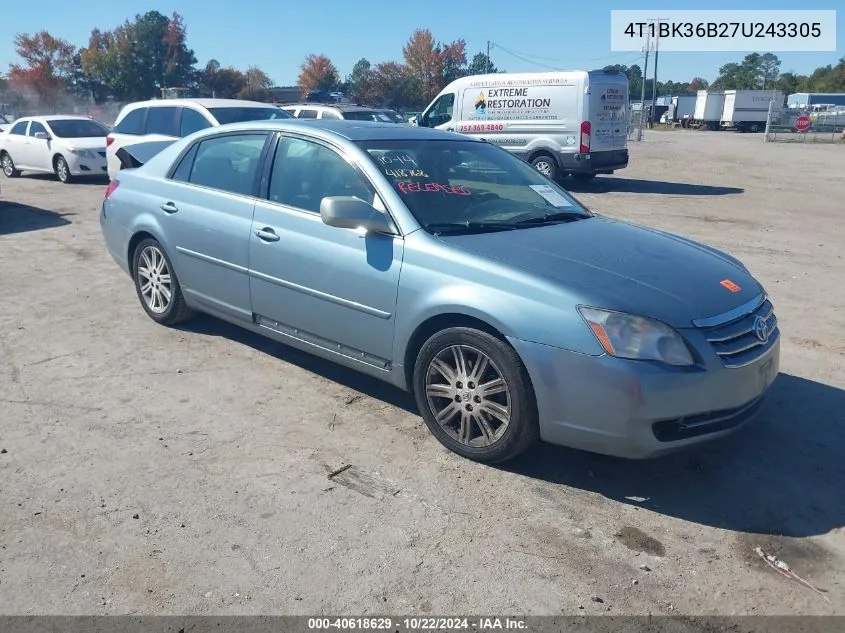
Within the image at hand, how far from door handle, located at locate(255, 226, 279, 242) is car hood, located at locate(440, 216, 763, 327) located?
48.8 inches

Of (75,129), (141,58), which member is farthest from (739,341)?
(141,58)

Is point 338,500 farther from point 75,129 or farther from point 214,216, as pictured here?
point 75,129

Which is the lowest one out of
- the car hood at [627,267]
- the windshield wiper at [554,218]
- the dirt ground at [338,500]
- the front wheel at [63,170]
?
the dirt ground at [338,500]

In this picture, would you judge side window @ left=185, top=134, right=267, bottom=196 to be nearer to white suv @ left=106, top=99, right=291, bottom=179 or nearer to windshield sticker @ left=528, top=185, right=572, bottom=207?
windshield sticker @ left=528, top=185, right=572, bottom=207

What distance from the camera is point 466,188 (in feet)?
15.1

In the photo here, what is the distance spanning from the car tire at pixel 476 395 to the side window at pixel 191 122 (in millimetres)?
9250

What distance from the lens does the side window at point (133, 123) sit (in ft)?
42.1

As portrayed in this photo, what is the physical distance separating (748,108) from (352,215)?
55.0 metres

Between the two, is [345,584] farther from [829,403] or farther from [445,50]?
[445,50]

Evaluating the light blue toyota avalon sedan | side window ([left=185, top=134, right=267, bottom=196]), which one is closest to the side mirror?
the light blue toyota avalon sedan

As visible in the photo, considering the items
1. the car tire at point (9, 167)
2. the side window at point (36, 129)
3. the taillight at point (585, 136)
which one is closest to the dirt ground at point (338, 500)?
the taillight at point (585, 136)

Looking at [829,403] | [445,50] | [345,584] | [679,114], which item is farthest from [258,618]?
[445,50]

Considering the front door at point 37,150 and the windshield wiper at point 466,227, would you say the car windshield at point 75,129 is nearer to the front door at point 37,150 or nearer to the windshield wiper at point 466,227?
the front door at point 37,150

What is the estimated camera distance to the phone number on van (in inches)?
641
